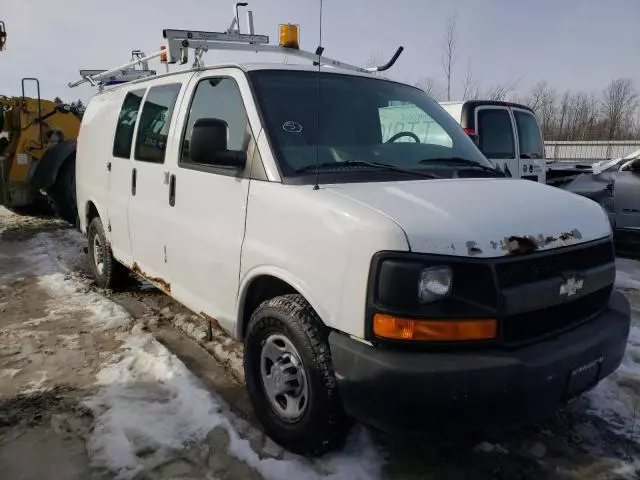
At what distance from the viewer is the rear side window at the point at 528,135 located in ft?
26.8

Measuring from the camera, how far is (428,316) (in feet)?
7.47

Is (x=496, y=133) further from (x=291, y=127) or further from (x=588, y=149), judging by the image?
(x=588, y=149)

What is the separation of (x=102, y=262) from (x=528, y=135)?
6.33m

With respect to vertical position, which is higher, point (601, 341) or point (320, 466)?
point (601, 341)

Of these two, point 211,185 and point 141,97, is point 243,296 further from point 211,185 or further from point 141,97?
point 141,97

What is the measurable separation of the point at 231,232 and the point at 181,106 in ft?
4.06

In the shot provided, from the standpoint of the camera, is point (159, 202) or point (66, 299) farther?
point (66, 299)

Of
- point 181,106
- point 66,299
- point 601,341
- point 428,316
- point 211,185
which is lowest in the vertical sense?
point 66,299

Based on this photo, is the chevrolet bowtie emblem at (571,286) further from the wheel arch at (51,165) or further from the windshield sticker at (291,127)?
the wheel arch at (51,165)

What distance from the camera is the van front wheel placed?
2600mm

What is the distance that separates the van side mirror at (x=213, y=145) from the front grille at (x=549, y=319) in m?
1.69

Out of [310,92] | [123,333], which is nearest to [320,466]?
[310,92]

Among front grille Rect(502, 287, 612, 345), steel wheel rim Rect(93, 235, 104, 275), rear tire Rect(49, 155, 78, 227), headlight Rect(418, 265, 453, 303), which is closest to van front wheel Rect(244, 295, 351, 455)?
headlight Rect(418, 265, 453, 303)

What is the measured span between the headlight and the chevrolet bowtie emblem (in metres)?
0.65
